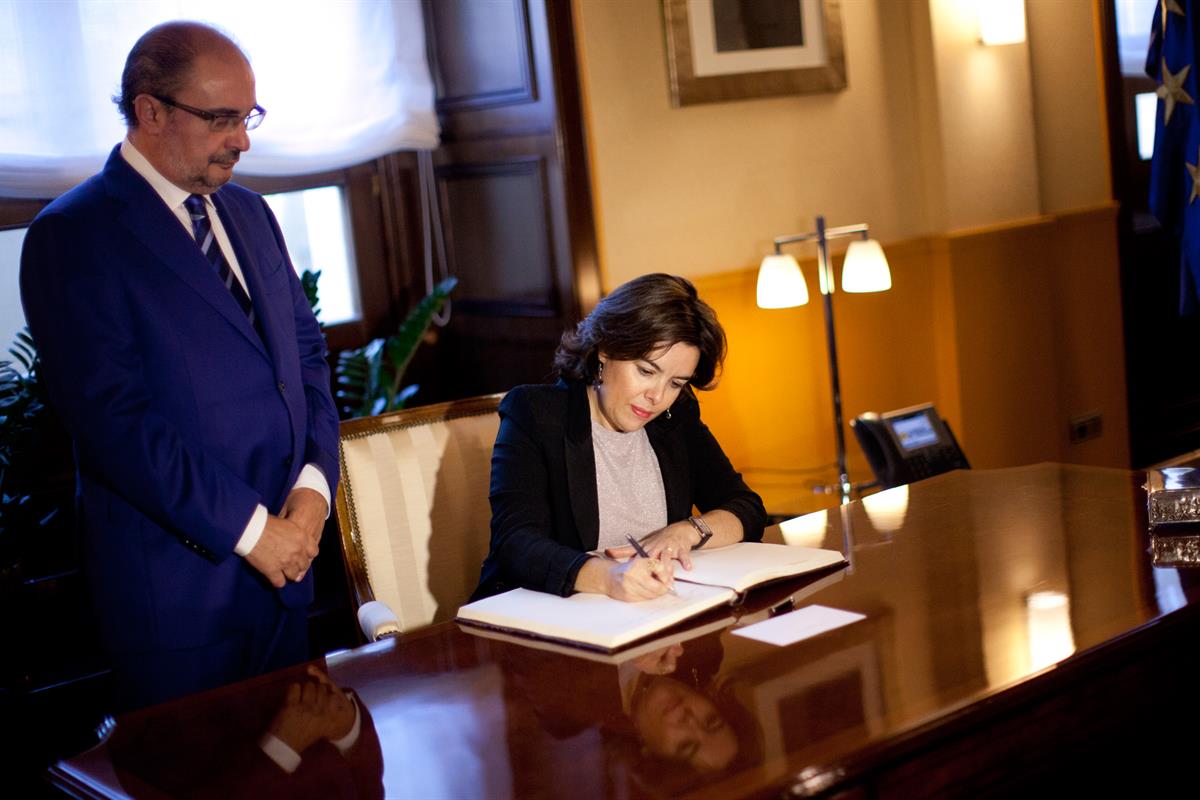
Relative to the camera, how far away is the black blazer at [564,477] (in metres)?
2.39

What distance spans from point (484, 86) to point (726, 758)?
3062 mm

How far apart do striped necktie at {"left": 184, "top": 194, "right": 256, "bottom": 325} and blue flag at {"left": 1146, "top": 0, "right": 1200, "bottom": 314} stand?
3.43m

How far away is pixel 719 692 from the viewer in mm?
1700

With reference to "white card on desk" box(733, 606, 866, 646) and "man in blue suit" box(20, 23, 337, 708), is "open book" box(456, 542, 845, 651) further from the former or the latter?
"man in blue suit" box(20, 23, 337, 708)

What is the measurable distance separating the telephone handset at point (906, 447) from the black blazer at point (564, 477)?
116 centimetres

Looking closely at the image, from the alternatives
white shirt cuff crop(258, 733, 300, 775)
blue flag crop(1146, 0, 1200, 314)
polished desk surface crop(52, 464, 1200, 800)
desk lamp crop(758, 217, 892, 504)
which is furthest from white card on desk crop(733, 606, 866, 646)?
blue flag crop(1146, 0, 1200, 314)

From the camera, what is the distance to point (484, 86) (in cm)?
417

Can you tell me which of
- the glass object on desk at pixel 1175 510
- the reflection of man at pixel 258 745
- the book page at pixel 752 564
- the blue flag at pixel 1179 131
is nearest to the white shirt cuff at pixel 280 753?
the reflection of man at pixel 258 745

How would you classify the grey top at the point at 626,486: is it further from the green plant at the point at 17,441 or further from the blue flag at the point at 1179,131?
the blue flag at the point at 1179,131

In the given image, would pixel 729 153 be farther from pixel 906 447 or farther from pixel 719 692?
pixel 719 692

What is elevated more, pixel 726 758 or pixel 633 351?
pixel 633 351

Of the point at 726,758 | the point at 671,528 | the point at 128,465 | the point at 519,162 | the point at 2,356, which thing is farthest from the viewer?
the point at 519,162

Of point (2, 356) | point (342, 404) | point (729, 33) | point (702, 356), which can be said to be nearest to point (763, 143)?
point (729, 33)

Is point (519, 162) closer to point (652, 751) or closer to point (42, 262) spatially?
point (42, 262)
